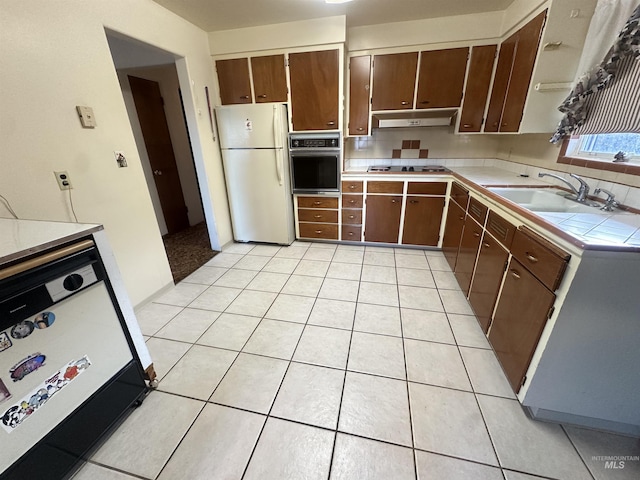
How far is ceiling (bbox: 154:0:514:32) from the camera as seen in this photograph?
7.27 ft

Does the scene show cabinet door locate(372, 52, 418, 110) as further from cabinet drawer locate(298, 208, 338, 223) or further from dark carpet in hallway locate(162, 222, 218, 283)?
dark carpet in hallway locate(162, 222, 218, 283)

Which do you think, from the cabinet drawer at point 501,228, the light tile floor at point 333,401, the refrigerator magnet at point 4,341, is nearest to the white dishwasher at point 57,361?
the refrigerator magnet at point 4,341

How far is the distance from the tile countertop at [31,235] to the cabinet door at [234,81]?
7.79 ft

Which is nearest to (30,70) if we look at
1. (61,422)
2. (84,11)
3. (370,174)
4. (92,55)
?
(92,55)

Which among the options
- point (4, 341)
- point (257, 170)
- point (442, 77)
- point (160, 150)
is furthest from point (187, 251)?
point (442, 77)

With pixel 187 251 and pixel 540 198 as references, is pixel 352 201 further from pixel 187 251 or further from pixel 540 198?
pixel 187 251

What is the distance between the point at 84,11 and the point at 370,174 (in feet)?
A: 8.20

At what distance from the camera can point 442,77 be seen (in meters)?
2.70

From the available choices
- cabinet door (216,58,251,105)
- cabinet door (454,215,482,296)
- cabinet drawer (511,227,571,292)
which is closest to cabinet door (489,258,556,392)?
cabinet drawer (511,227,571,292)

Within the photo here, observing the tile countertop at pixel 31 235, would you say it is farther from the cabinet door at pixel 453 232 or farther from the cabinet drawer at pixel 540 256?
the cabinet door at pixel 453 232

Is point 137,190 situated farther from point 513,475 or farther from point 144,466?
point 513,475

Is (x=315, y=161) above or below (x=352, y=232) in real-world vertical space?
above

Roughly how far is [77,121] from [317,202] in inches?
85.1

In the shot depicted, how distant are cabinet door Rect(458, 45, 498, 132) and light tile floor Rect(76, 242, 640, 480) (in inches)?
72.2
